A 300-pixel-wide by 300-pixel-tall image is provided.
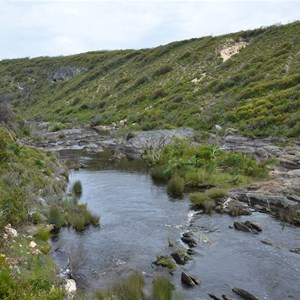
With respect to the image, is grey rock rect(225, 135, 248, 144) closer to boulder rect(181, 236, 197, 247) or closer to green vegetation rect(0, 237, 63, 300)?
boulder rect(181, 236, 197, 247)

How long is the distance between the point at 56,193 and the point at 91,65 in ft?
256

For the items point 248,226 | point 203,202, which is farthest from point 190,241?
point 203,202

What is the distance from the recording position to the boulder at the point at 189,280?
1112cm

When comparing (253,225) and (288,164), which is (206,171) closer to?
(288,164)

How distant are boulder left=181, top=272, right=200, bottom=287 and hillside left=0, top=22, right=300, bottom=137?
22.1 meters

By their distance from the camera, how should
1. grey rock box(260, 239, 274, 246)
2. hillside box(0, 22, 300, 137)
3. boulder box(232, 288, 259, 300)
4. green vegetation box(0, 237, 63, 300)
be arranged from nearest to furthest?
1. green vegetation box(0, 237, 63, 300)
2. boulder box(232, 288, 259, 300)
3. grey rock box(260, 239, 274, 246)
4. hillside box(0, 22, 300, 137)

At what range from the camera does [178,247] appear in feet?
45.6

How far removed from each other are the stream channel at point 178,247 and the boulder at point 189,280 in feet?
0.59

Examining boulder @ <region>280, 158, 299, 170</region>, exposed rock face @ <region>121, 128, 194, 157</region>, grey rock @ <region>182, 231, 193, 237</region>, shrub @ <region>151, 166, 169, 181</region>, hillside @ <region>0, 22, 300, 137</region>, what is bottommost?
grey rock @ <region>182, 231, 193, 237</region>

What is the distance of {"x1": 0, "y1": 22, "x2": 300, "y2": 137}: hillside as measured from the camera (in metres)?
36.9

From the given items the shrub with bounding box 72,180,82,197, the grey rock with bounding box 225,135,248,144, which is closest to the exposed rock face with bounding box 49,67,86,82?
the grey rock with bounding box 225,135,248,144

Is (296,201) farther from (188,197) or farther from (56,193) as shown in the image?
(56,193)

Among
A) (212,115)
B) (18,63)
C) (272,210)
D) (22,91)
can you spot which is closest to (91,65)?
(22,91)

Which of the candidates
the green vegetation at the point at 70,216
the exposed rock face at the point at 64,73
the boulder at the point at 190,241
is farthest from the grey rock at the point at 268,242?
the exposed rock face at the point at 64,73
